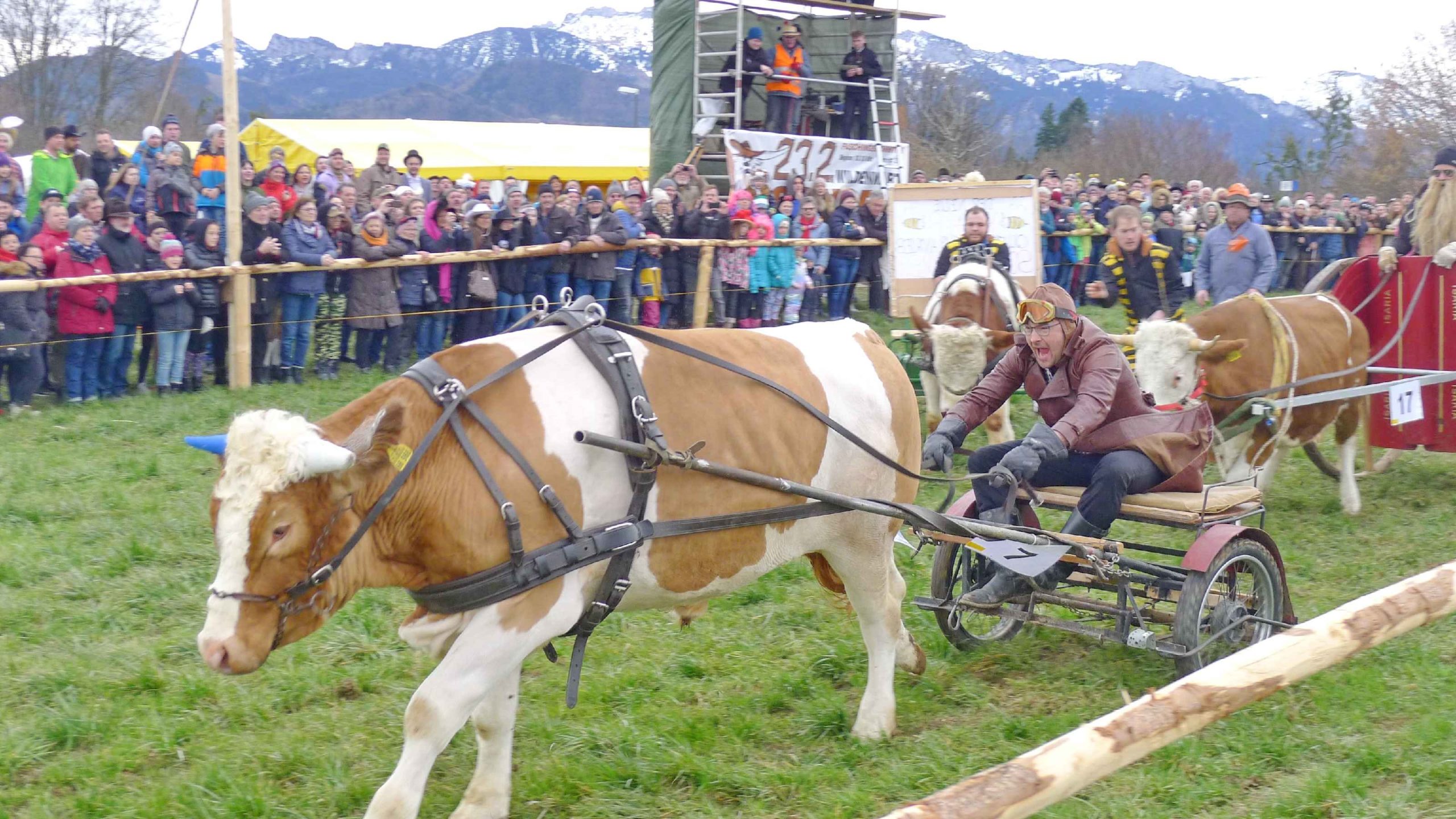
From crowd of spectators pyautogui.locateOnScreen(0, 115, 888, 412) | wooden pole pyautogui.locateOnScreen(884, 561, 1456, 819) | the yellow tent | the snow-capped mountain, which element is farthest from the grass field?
the snow-capped mountain

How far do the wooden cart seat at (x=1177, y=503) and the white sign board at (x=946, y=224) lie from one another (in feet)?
20.1

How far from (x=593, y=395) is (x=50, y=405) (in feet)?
26.6

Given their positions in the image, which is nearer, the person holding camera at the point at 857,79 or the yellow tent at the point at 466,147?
the person holding camera at the point at 857,79

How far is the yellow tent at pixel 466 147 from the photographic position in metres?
22.4

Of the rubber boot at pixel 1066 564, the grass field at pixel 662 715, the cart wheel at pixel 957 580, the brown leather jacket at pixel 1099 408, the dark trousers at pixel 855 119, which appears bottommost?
the grass field at pixel 662 715

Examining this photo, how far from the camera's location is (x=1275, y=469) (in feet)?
31.0

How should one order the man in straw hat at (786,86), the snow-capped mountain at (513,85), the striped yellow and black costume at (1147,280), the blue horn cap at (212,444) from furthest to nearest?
A: 1. the snow-capped mountain at (513,85)
2. the man in straw hat at (786,86)
3. the striped yellow and black costume at (1147,280)
4. the blue horn cap at (212,444)

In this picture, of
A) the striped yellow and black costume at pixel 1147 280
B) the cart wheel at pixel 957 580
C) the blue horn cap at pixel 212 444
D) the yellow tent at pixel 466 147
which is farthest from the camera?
the yellow tent at pixel 466 147

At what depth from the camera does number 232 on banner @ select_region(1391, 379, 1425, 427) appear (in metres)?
7.98

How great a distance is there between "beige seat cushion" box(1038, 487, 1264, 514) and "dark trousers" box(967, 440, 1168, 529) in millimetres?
39

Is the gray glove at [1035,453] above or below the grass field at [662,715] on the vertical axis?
above

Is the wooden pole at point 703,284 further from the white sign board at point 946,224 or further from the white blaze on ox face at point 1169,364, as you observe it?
the white blaze on ox face at point 1169,364

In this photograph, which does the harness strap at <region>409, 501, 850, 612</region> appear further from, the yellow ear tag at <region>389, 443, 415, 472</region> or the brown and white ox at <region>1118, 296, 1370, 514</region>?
the brown and white ox at <region>1118, 296, 1370, 514</region>

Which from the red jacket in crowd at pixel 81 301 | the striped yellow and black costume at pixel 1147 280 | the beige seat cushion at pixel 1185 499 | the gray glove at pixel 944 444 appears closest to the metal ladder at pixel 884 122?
the striped yellow and black costume at pixel 1147 280
